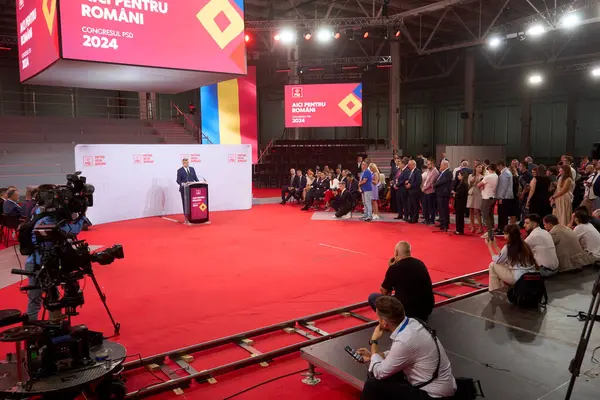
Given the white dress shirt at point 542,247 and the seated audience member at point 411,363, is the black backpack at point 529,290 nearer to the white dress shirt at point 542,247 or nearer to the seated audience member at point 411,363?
the white dress shirt at point 542,247

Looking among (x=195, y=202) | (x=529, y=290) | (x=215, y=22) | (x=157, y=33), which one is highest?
(x=215, y=22)

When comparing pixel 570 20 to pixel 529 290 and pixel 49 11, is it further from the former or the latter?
pixel 49 11

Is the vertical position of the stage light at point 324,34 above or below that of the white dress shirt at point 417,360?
above

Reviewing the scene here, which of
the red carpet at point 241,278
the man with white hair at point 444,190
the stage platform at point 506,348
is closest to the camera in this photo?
the stage platform at point 506,348

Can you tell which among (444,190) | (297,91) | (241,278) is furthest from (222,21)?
(297,91)

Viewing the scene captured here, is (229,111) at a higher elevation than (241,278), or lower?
higher

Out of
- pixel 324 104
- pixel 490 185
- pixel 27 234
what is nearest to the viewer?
pixel 27 234

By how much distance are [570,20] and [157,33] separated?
1284 cm

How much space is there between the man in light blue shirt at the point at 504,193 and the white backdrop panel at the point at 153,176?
7678 millimetres

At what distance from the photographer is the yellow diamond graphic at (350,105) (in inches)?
784

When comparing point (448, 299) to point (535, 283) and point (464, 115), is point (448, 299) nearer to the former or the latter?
point (535, 283)

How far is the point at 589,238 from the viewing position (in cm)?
693

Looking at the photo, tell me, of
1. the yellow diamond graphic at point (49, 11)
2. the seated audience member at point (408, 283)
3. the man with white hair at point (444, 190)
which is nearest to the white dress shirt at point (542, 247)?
the seated audience member at point (408, 283)

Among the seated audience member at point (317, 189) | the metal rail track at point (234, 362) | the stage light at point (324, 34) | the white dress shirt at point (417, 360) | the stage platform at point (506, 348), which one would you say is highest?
the stage light at point (324, 34)
